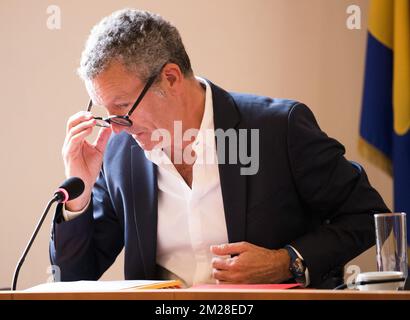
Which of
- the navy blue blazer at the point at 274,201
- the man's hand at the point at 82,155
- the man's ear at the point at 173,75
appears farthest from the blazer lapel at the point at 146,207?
the man's ear at the point at 173,75

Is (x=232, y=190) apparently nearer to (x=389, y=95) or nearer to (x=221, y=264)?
(x=221, y=264)

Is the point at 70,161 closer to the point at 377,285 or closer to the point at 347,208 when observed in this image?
the point at 347,208

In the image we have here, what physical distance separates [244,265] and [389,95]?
1.58 m

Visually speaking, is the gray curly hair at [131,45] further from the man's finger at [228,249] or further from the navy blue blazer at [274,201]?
the man's finger at [228,249]

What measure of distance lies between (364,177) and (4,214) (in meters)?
1.78

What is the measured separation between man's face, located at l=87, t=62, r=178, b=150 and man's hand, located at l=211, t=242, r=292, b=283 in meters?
0.42

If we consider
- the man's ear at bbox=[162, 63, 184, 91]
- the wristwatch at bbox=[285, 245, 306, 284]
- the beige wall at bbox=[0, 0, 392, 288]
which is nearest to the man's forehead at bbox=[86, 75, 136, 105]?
the man's ear at bbox=[162, 63, 184, 91]

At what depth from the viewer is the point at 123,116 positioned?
1.98 metres

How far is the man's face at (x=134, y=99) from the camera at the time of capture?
1954 mm

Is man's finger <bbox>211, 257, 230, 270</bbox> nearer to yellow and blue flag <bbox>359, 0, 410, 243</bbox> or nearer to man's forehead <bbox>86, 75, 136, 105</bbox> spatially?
man's forehead <bbox>86, 75, 136, 105</bbox>

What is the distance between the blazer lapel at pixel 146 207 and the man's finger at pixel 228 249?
0.32m

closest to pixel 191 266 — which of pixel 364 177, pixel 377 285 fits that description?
pixel 364 177

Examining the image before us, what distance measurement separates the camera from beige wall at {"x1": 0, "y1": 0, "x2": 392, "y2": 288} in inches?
128

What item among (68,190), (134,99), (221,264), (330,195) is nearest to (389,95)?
(330,195)
